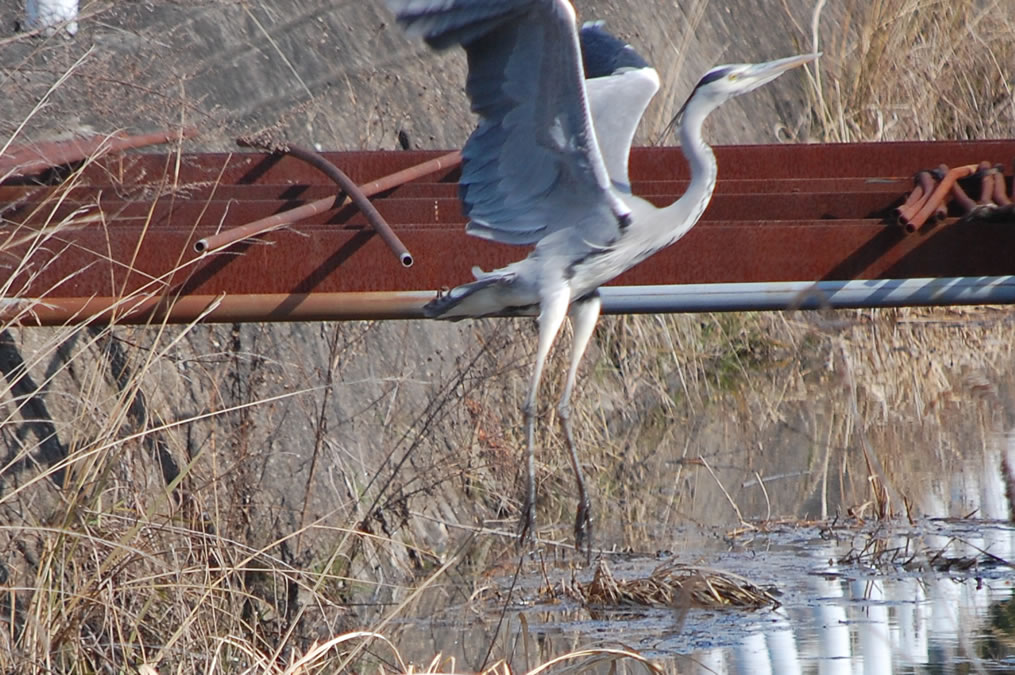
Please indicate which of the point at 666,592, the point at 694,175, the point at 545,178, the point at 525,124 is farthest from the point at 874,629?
the point at 525,124

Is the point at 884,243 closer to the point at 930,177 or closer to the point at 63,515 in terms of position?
the point at 930,177

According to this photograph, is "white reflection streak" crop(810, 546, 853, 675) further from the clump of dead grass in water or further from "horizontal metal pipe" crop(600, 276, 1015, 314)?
"horizontal metal pipe" crop(600, 276, 1015, 314)

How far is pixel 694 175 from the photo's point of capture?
9.66 feet

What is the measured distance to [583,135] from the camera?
274 centimetres

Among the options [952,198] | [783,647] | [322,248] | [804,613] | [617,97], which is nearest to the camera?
[322,248]

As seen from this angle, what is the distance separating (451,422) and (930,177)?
228 cm

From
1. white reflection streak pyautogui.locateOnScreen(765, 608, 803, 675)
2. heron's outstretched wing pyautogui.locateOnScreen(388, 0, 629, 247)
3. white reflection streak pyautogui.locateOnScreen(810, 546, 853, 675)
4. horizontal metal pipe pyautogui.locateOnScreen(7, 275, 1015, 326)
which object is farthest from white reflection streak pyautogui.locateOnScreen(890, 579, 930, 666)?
heron's outstretched wing pyautogui.locateOnScreen(388, 0, 629, 247)

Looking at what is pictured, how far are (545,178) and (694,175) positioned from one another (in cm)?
29

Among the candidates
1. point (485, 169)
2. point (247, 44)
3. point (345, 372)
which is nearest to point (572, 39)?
point (485, 169)

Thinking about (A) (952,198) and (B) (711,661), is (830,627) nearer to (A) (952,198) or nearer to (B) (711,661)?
(B) (711,661)

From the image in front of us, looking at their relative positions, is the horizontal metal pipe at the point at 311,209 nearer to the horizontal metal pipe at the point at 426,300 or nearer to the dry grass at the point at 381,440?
the horizontal metal pipe at the point at 426,300

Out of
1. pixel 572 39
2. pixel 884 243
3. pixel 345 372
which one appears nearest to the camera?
pixel 572 39

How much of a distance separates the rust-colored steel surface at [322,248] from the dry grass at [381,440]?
7cm

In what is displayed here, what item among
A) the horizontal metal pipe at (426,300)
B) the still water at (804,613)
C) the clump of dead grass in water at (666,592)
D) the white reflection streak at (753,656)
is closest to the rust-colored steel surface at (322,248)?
the horizontal metal pipe at (426,300)
